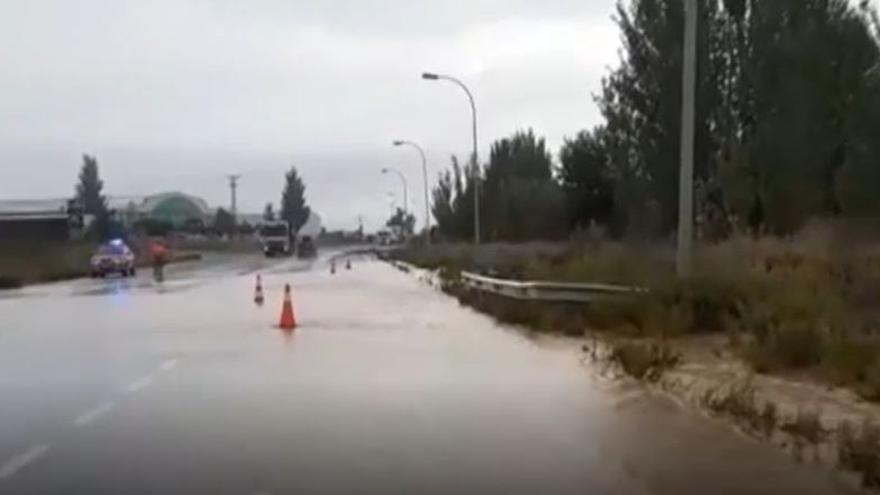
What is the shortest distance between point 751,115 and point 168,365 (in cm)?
2910

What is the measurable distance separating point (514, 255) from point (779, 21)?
14.8 meters

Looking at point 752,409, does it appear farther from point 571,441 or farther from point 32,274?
point 32,274

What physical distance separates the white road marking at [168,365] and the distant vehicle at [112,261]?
5292 cm

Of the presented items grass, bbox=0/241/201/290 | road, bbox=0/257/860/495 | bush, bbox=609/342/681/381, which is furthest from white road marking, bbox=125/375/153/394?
grass, bbox=0/241/201/290

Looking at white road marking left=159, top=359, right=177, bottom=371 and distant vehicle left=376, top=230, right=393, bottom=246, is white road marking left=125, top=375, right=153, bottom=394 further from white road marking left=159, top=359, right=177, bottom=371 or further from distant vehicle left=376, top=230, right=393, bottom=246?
distant vehicle left=376, top=230, right=393, bottom=246

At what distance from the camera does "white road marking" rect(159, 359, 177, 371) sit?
19938mm

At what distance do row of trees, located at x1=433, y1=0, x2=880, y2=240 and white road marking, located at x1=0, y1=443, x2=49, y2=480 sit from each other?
22358 mm

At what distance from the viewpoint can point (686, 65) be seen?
83.3 ft

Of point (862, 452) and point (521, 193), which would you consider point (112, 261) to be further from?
point (862, 452)

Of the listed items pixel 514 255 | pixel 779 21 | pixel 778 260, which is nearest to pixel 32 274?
pixel 514 255

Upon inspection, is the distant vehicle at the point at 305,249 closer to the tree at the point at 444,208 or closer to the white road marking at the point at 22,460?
the tree at the point at 444,208

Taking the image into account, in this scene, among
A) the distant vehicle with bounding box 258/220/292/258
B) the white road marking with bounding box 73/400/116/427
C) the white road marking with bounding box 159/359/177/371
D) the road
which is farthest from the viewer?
the distant vehicle with bounding box 258/220/292/258

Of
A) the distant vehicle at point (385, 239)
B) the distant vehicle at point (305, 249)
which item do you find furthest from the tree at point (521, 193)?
the distant vehicle at point (385, 239)

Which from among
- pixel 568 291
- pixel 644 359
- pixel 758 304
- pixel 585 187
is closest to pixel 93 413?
pixel 644 359
